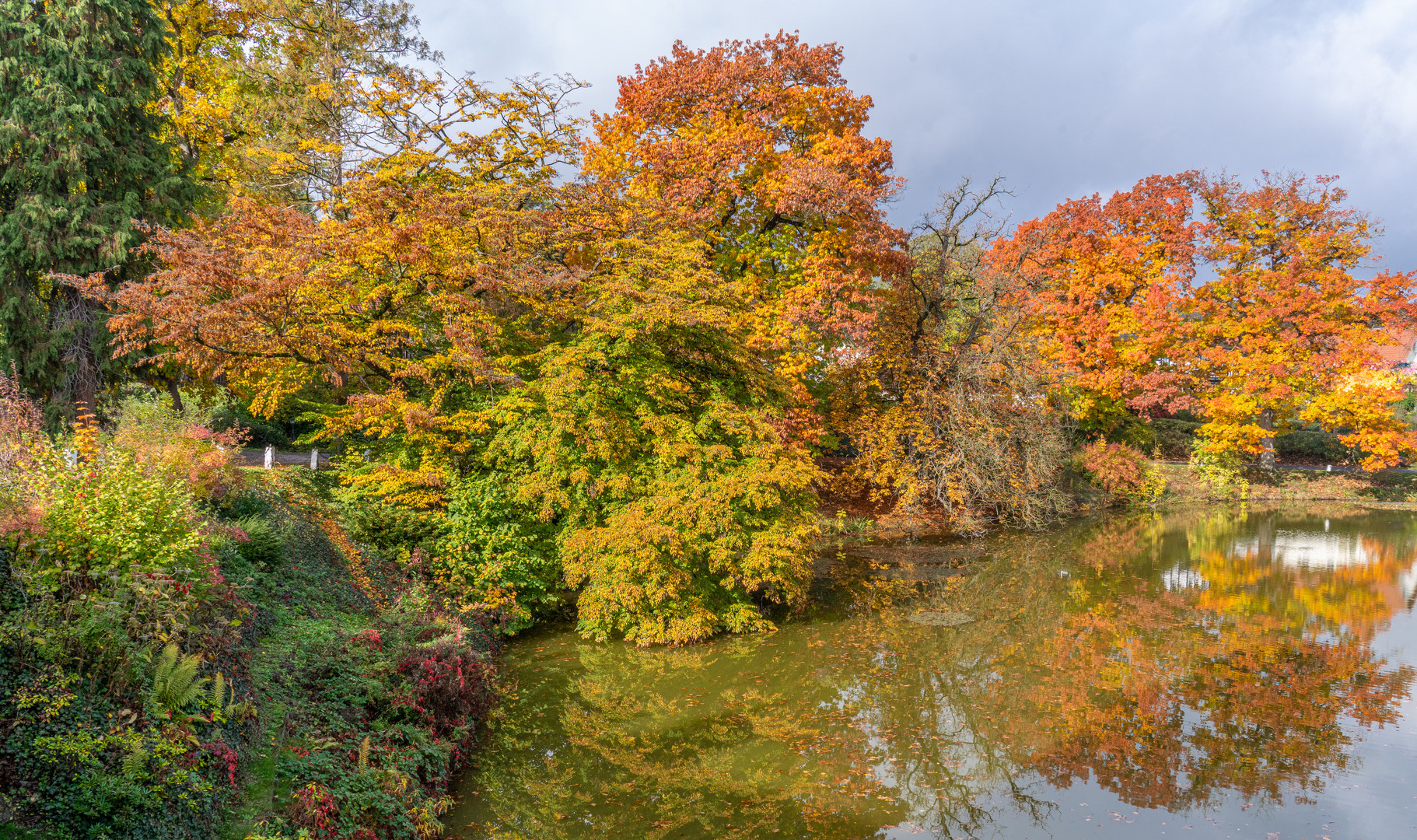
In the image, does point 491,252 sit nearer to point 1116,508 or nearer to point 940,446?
point 940,446

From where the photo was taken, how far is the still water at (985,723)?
7.24m

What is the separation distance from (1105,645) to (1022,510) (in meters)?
10.7

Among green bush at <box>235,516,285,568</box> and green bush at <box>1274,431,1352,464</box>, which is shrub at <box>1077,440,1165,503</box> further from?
green bush at <box>235,516,285,568</box>

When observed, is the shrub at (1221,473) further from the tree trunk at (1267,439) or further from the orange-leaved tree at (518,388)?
the orange-leaved tree at (518,388)

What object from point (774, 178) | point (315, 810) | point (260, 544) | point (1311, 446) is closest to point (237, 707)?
point (315, 810)

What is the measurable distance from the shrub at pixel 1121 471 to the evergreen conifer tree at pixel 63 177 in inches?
1239

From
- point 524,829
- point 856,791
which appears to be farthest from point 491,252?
point 856,791

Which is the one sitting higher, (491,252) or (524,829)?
(491,252)

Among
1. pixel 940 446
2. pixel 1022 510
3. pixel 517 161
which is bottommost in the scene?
pixel 1022 510

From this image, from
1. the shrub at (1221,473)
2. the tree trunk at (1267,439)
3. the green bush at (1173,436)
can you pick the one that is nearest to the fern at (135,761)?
the tree trunk at (1267,439)

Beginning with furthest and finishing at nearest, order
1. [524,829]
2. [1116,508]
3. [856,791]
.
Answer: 1. [1116,508]
2. [856,791]
3. [524,829]

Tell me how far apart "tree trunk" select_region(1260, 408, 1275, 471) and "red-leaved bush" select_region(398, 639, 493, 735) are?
106ft

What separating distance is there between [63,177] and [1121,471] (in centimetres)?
3356

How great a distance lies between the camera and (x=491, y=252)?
13.9m
